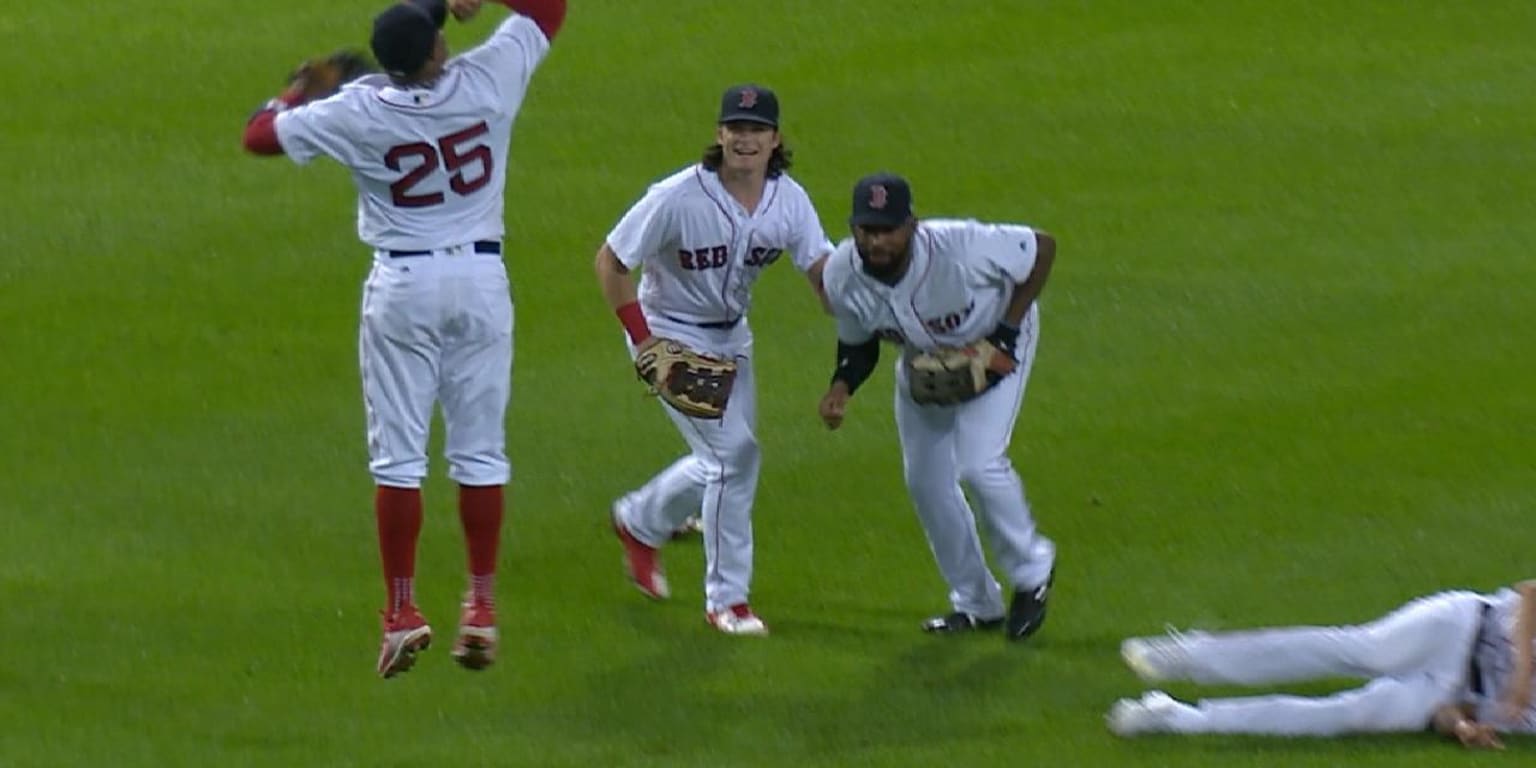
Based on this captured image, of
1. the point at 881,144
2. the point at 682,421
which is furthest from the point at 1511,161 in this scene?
the point at 682,421

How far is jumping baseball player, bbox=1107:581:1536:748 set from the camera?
791cm

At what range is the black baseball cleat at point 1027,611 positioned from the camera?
9266 millimetres

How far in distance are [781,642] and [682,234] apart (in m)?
A: 1.58

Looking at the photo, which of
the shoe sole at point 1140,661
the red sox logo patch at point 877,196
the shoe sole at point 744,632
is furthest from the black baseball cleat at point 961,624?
the red sox logo patch at point 877,196

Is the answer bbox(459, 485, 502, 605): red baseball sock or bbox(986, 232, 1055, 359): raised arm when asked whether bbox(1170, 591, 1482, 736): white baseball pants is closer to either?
bbox(986, 232, 1055, 359): raised arm

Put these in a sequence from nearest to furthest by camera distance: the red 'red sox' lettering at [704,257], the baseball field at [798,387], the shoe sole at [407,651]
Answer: the shoe sole at [407,651]
the baseball field at [798,387]
the red 'red sox' lettering at [704,257]

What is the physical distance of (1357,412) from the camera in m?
12.0

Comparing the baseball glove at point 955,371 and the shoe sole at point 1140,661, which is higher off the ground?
the baseball glove at point 955,371

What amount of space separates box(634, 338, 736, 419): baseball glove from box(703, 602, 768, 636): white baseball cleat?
31.8 inches

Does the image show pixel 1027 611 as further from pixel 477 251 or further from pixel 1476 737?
pixel 477 251

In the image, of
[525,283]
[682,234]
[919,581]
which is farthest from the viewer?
[525,283]

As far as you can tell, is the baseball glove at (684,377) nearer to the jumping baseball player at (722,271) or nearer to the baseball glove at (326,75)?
the jumping baseball player at (722,271)

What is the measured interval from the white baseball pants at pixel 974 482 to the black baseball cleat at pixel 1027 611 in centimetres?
4

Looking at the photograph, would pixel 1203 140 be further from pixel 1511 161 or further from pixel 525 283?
pixel 525 283
